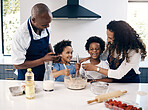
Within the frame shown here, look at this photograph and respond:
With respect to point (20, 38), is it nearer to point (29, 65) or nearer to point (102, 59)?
point (29, 65)

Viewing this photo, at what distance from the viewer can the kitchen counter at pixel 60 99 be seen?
3.60 ft

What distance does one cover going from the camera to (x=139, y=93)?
4.43 ft

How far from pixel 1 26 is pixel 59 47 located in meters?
2.18

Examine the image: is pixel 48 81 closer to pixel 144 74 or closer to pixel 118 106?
pixel 118 106

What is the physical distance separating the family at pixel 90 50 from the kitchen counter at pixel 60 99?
0.66 ft

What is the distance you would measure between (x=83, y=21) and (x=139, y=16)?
3.85ft

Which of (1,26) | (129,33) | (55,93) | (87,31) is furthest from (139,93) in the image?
(1,26)

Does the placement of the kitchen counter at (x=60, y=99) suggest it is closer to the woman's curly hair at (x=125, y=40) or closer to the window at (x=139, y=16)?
the woman's curly hair at (x=125, y=40)

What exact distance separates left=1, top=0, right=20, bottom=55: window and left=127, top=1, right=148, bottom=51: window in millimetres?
2374

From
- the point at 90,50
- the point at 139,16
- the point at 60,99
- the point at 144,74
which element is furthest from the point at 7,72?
the point at 139,16

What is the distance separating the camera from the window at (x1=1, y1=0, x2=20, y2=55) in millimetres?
3605

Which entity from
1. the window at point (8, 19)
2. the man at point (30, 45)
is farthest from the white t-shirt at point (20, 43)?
the window at point (8, 19)

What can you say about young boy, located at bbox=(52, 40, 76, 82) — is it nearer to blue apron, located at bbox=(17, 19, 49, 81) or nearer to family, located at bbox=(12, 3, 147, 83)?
family, located at bbox=(12, 3, 147, 83)

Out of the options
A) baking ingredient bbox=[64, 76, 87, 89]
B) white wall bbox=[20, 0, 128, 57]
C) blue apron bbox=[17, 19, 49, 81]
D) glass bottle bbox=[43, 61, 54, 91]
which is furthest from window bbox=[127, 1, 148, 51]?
glass bottle bbox=[43, 61, 54, 91]
